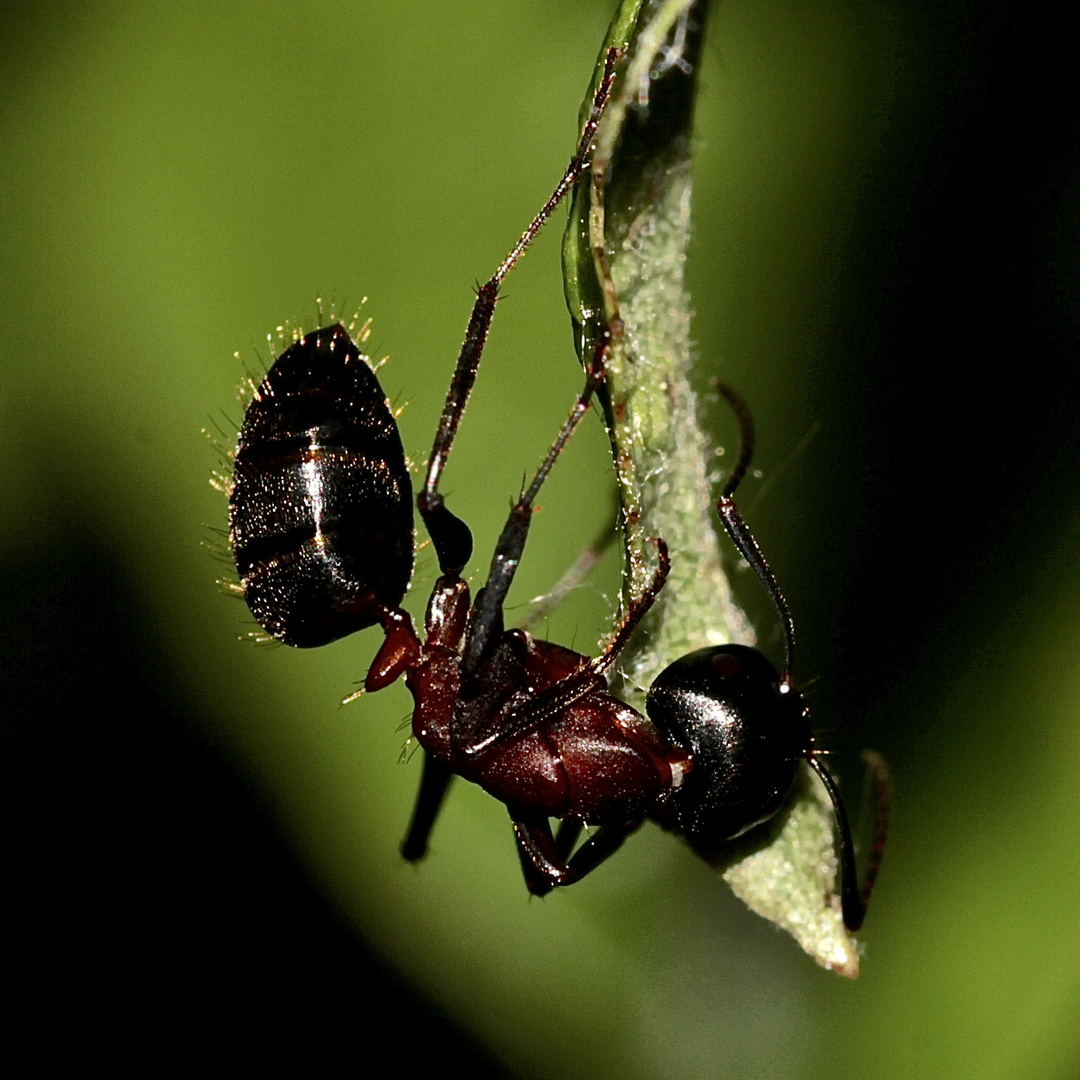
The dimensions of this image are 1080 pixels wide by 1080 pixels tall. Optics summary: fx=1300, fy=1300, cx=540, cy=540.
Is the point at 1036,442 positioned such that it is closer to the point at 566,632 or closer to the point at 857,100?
the point at 857,100

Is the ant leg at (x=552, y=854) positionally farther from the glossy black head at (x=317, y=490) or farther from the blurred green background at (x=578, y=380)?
the glossy black head at (x=317, y=490)

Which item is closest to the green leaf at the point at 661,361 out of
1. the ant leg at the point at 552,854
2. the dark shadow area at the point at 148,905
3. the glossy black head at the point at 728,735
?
the glossy black head at the point at 728,735

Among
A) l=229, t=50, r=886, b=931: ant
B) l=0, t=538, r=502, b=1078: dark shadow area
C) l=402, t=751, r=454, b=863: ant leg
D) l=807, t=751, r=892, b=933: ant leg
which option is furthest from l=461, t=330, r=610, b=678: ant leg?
l=0, t=538, r=502, b=1078: dark shadow area

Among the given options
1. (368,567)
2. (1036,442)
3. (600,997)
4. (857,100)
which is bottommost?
(600,997)

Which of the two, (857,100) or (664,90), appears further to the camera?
(857,100)

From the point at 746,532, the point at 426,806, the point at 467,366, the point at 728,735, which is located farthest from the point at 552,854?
the point at 467,366

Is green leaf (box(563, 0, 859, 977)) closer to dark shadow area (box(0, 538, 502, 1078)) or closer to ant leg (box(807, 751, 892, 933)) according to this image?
ant leg (box(807, 751, 892, 933))

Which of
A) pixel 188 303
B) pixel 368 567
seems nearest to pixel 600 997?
pixel 368 567
